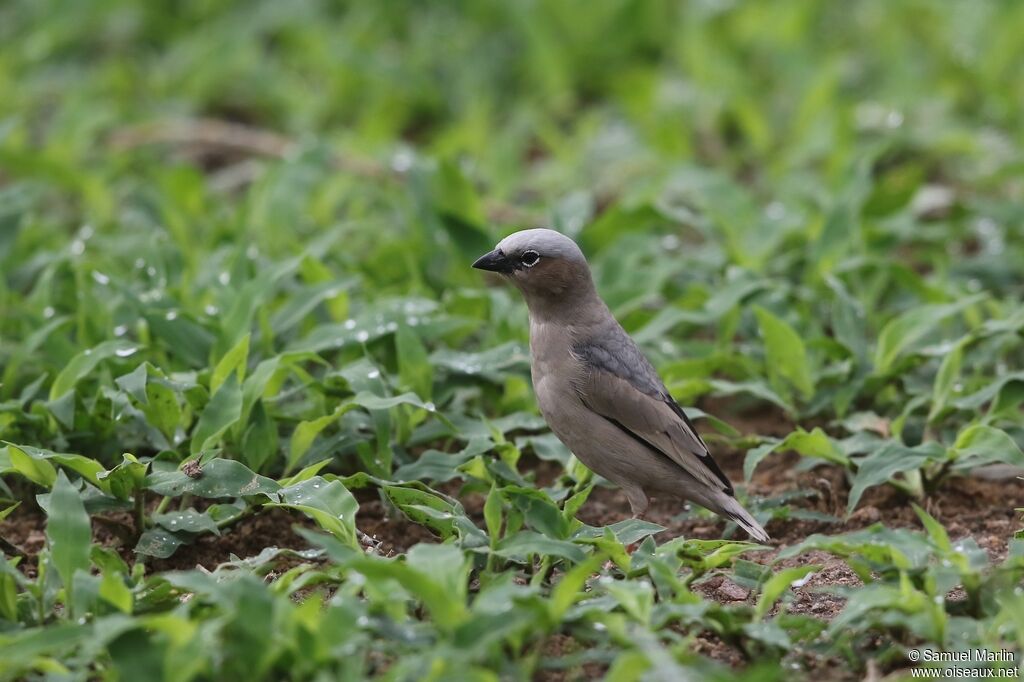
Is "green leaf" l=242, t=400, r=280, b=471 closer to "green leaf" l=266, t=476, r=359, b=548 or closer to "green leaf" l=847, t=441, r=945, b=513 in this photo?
"green leaf" l=266, t=476, r=359, b=548

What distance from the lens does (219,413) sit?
431 cm

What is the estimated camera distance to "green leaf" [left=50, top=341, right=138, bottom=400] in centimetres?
450

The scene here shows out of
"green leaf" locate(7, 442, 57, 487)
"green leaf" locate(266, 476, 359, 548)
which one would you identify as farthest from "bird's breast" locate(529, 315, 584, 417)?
"green leaf" locate(7, 442, 57, 487)

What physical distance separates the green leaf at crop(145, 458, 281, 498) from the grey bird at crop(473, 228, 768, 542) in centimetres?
100

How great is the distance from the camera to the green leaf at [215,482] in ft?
13.0

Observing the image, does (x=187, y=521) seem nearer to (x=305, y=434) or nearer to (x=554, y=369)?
(x=305, y=434)

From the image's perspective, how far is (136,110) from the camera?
27.0 ft

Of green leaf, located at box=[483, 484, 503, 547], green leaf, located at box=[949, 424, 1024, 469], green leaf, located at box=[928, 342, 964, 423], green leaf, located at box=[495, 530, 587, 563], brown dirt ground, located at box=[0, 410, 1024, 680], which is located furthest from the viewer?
green leaf, located at box=[928, 342, 964, 423]

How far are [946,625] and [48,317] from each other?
142 inches

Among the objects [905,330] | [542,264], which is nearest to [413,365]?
[542,264]

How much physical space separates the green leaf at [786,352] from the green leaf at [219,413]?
1965 millimetres

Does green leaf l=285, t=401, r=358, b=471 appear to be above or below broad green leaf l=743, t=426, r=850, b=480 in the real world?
above

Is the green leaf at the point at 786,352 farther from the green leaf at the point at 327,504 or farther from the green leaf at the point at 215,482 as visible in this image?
the green leaf at the point at 215,482

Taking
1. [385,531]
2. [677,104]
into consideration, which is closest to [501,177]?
[677,104]
